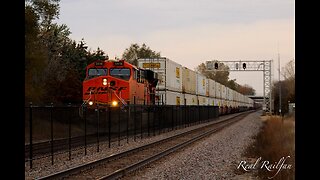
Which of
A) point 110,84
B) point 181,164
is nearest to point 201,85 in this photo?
point 110,84

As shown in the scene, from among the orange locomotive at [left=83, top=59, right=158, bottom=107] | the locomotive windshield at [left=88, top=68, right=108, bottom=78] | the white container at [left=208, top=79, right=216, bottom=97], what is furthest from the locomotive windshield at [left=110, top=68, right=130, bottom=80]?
the white container at [left=208, top=79, right=216, bottom=97]

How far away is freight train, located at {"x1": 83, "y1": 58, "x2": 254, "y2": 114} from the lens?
2458 centimetres

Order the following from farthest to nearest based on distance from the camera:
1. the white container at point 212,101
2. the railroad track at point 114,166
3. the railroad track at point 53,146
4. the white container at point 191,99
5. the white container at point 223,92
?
the white container at point 223,92, the white container at point 212,101, the white container at point 191,99, the railroad track at point 53,146, the railroad track at point 114,166

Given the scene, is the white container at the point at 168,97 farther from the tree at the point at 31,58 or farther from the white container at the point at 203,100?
the white container at the point at 203,100

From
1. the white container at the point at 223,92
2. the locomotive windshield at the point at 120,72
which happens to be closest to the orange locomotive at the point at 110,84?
the locomotive windshield at the point at 120,72

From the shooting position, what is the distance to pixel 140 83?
88.2 ft

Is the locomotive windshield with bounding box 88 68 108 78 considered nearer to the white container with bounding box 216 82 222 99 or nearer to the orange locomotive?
the orange locomotive

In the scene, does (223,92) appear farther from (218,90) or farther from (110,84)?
(110,84)

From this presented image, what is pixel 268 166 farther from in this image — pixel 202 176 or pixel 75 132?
pixel 75 132

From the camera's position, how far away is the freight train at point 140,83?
2458 centimetres

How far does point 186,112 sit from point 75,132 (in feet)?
70.6

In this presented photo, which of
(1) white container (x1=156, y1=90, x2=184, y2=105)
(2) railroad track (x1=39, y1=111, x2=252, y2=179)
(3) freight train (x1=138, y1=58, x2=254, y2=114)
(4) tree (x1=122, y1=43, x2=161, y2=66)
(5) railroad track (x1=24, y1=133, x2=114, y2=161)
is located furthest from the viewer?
(4) tree (x1=122, y1=43, x2=161, y2=66)

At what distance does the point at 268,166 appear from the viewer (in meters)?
11.9

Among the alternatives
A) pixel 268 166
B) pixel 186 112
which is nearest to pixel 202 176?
pixel 268 166
